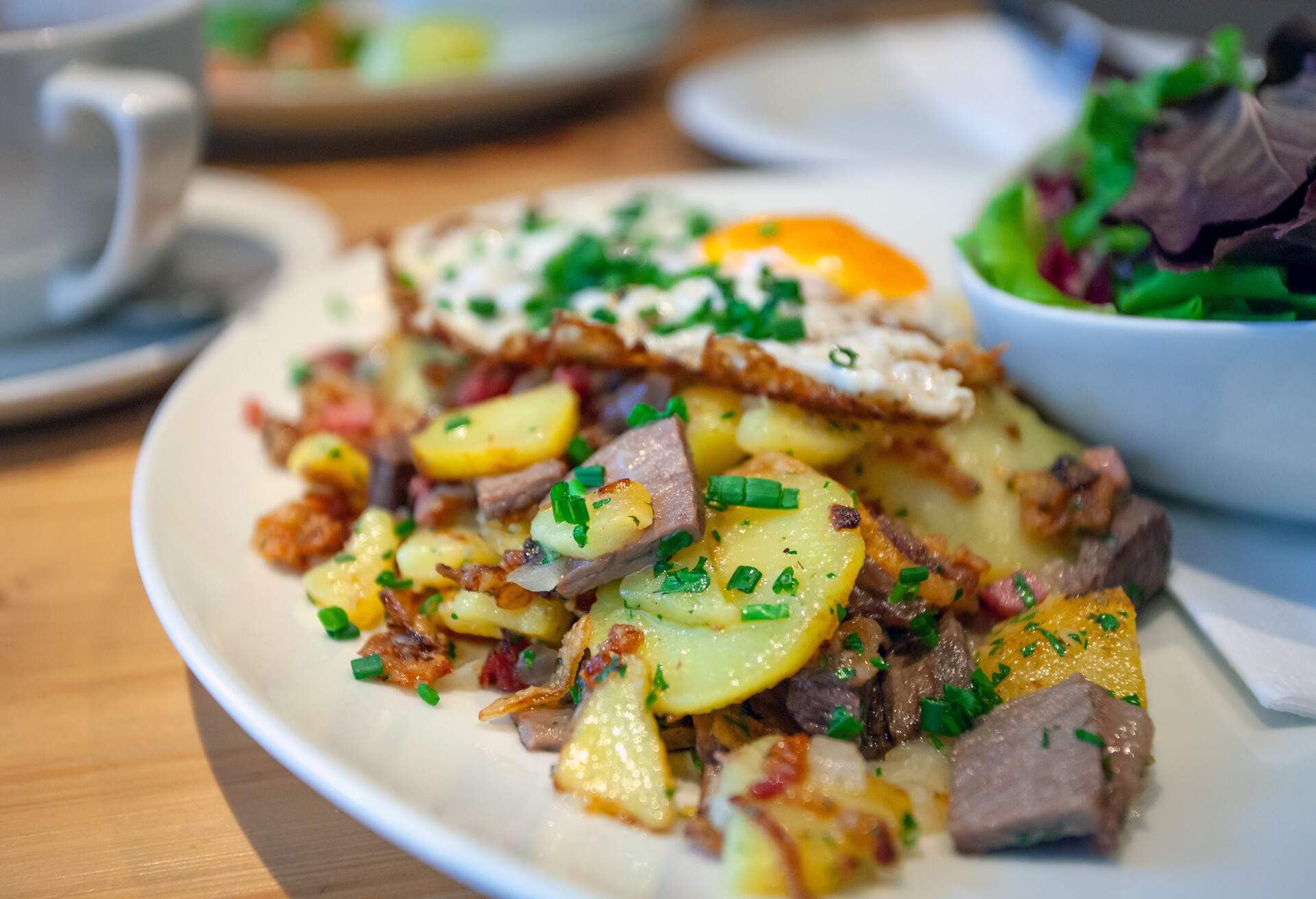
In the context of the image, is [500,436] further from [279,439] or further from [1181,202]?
[1181,202]

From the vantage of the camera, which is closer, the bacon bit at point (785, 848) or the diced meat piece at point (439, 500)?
the bacon bit at point (785, 848)

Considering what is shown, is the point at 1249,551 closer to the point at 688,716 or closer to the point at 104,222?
the point at 688,716

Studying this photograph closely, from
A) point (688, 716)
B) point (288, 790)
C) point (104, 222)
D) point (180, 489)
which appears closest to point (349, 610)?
point (288, 790)

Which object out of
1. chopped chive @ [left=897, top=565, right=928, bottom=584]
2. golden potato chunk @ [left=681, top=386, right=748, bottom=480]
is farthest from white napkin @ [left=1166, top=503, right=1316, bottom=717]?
golden potato chunk @ [left=681, top=386, right=748, bottom=480]

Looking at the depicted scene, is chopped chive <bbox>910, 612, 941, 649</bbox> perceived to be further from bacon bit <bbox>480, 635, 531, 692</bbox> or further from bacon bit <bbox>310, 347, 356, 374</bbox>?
bacon bit <bbox>310, 347, 356, 374</bbox>

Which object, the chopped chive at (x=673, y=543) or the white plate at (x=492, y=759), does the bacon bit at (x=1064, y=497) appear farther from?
the chopped chive at (x=673, y=543)

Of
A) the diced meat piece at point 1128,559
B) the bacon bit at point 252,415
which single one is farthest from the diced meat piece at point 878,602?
the bacon bit at point 252,415
